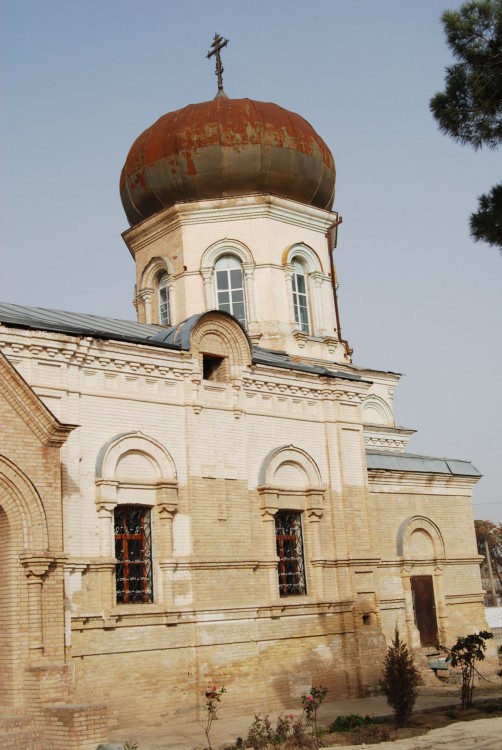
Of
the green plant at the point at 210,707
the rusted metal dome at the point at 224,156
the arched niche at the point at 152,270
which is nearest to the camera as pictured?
the green plant at the point at 210,707

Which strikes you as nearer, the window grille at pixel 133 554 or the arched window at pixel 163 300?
the window grille at pixel 133 554

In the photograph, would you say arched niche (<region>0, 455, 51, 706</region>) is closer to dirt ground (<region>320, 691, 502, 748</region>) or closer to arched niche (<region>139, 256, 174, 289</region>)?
dirt ground (<region>320, 691, 502, 748</region>)

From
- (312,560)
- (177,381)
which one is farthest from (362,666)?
(177,381)

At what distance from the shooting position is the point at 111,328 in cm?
1549

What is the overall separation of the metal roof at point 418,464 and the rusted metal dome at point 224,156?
570cm

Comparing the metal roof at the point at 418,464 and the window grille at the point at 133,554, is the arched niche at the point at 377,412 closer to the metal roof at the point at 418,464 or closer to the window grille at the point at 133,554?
the metal roof at the point at 418,464

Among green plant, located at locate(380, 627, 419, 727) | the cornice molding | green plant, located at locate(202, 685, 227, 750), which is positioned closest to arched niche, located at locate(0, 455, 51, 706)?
green plant, located at locate(202, 685, 227, 750)

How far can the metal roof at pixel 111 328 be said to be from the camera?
1307 centimetres

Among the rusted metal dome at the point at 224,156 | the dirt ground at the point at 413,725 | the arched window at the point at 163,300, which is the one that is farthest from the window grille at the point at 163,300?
the dirt ground at the point at 413,725

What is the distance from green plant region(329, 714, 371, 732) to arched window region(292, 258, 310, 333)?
8.93 metres

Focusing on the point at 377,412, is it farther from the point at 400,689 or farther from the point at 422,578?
the point at 400,689

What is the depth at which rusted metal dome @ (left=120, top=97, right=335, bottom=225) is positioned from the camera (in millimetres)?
18922

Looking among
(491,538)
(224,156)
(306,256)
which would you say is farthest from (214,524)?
(491,538)

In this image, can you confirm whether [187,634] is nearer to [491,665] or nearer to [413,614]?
[413,614]
